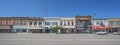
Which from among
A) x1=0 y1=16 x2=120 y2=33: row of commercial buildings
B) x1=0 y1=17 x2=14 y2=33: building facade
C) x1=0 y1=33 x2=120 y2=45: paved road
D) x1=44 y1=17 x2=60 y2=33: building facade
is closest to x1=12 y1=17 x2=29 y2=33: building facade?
x1=0 y1=16 x2=120 y2=33: row of commercial buildings

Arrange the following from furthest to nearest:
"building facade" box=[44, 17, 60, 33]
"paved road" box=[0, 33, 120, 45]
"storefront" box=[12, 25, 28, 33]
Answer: "storefront" box=[12, 25, 28, 33]
"building facade" box=[44, 17, 60, 33]
"paved road" box=[0, 33, 120, 45]

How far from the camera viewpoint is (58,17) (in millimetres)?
82062

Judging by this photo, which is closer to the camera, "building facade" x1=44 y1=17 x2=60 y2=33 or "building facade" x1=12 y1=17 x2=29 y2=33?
"building facade" x1=12 y1=17 x2=29 y2=33

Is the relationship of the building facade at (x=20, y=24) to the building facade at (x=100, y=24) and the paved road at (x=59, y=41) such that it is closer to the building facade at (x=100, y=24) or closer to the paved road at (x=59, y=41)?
the building facade at (x=100, y=24)

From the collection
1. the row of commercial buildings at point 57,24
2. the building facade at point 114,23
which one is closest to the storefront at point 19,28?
the row of commercial buildings at point 57,24

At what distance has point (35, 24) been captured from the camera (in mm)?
82625

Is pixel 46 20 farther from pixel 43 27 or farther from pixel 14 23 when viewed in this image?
pixel 14 23

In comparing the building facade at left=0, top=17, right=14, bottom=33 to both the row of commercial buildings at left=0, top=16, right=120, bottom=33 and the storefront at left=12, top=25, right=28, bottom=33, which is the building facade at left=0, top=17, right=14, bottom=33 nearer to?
the row of commercial buildings at left=0, top=16, right=120, bottom=33

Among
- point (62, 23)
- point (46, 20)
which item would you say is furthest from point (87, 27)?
point (46, 20)

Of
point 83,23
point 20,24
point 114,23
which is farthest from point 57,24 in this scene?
point 114,23

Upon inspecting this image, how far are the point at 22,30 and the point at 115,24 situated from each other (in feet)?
104

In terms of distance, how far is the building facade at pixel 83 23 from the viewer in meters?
81.1

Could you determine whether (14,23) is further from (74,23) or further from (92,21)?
(92,21)

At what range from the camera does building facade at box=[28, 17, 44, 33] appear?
82188 millimetres
